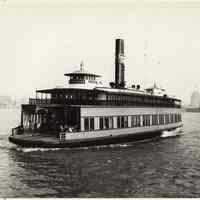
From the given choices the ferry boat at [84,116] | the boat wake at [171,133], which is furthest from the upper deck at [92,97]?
the boat wake at [171,133]

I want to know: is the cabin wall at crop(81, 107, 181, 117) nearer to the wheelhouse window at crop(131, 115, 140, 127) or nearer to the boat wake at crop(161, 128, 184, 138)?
the wheelhouse window at crop(131, 115, 140, 127)

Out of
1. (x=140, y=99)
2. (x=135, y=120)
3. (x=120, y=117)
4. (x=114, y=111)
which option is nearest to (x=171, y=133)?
(x=140, y=99)

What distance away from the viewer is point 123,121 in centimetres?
2222

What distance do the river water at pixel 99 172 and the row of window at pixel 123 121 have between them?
1520 mm

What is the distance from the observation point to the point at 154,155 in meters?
19.6

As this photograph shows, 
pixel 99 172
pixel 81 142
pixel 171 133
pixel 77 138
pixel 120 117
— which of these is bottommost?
pixel 99 172

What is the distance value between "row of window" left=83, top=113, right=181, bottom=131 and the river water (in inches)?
59.8

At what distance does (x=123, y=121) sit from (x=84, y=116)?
4.34 metres

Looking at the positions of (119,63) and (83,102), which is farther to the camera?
(119,63)

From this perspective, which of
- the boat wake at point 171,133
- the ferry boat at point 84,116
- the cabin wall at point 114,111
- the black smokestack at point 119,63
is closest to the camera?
the ferry boat at point 84,116

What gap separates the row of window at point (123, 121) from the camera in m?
19.3

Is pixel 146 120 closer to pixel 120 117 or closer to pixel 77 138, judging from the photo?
pixel 120 117

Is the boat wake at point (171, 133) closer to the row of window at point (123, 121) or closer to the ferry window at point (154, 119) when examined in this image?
the row of window at point (123, 121)

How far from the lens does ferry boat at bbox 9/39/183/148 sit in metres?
18.6
